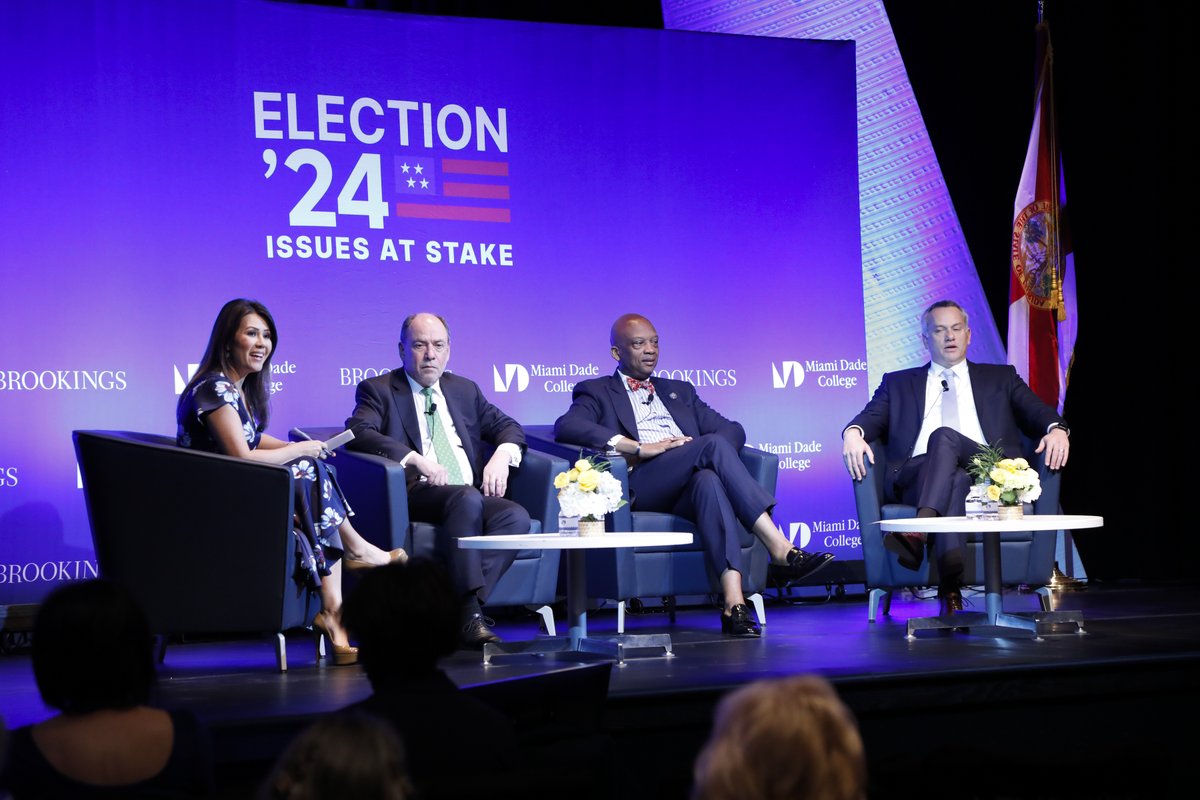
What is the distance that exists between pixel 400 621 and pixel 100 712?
1.39ft

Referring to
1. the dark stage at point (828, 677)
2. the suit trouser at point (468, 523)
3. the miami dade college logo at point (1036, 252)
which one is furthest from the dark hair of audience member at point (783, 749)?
the miami dade college logo at point (1036, 252)

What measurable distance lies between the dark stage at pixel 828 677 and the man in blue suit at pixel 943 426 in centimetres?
51

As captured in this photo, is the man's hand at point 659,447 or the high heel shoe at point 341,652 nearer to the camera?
the high heel shoe at point 341,652

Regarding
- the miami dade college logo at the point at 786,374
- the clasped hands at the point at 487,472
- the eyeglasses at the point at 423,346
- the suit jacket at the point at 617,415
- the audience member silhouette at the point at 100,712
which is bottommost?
the audience member silhouette at the point at 100,712

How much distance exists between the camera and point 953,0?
287 inches

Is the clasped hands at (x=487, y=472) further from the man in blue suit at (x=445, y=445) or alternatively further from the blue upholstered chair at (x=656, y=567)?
the blue upholstered chair at (x=656, y=567)

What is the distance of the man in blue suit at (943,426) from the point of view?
504 centimetres

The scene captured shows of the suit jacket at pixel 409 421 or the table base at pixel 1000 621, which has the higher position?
the suit jacket at pixel 409 421

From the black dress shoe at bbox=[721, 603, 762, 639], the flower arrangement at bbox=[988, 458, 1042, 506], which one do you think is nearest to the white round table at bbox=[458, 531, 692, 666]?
the black dress shoe at bbox=[721, 603, 762, 639]

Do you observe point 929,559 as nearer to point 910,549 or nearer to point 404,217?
point 910,549

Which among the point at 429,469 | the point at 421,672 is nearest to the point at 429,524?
the point at 429,469

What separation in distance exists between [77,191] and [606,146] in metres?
2.36

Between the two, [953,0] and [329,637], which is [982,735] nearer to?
[329,637]

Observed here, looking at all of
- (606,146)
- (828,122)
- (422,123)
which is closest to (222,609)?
(422,123)
